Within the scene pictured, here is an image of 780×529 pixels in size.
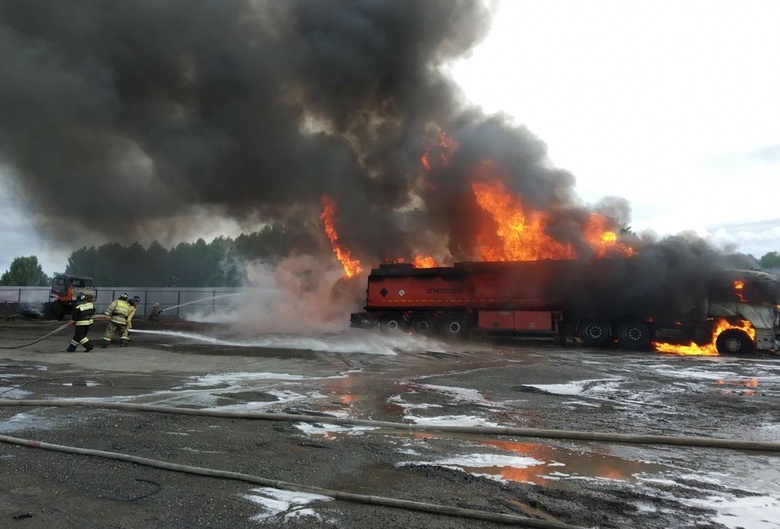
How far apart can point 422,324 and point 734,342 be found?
9217 mm

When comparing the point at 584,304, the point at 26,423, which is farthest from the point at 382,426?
the point at 584,304

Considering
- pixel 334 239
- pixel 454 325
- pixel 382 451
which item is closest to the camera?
pixel 382 451

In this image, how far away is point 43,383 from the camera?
24.1ft

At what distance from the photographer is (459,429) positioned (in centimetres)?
478

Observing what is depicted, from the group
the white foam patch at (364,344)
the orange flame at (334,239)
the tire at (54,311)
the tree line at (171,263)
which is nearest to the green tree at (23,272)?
the tree line at (171,263)

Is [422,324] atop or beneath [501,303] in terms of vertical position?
beneath

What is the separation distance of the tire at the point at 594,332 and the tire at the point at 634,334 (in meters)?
0.43

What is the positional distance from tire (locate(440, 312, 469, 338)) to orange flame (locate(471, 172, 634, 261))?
9.72 feet

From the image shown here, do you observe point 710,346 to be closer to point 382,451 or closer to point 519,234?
point 519,234

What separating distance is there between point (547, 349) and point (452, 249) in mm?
6880

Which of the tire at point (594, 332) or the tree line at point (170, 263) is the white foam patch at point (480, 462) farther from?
the tree line at point (170, 263)

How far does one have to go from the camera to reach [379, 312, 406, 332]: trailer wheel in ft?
58.9

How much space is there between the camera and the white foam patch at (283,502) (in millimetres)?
2887

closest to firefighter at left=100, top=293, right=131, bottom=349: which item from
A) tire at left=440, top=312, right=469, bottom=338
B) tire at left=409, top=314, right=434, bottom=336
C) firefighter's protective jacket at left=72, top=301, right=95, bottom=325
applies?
firefighter's protective jacket at left=72, top=301, right=95, bottom=325
